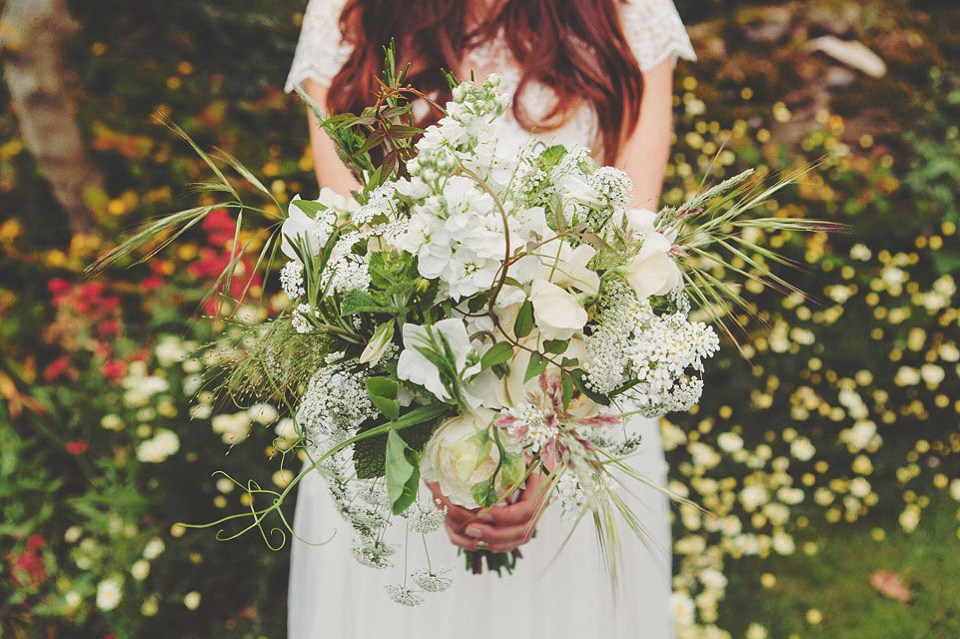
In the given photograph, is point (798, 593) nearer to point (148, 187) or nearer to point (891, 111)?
point (891, 111)

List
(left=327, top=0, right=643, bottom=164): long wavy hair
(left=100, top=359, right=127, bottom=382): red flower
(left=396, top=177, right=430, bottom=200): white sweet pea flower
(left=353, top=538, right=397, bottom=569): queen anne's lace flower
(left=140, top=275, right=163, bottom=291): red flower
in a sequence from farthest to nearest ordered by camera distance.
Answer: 1. (left=140, top=275, right=163, bottom=291): red flower
2. (left=100, top=359, right=127, bottom=382): red flower
3. (left=327, top=0, right=643, bottom=164): long wavy hair
4. (left=353, top=538, right=397, bottom=569): queen anne's lace flower
5. (left=396, top=177, right=430, bottom=200): white sweet pea flower

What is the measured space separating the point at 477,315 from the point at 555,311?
0.11 meters

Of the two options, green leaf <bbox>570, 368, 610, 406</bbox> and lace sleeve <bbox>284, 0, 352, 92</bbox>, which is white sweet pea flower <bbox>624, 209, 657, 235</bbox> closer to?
green leaf <bbox>570, 368, 610, 406</bbox>

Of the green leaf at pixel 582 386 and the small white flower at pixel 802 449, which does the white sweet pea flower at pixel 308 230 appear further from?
the small white flower at pixel 802 449

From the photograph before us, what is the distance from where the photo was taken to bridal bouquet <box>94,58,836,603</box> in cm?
87

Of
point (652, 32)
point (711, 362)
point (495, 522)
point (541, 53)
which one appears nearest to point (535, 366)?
point (495, 522)

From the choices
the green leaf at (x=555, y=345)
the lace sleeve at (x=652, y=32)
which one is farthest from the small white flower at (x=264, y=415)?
the lace sleeve at (x=652, y=32)

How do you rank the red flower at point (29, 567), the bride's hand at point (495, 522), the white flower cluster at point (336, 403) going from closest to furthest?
the white flower cluster at point (336, 403), the bride's hand at point (495, 522), the red flower at point (29, 567)

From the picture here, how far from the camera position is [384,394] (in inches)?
36.2

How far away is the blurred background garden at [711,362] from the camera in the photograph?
7.45ft

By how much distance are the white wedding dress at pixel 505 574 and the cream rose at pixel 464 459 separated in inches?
23.8

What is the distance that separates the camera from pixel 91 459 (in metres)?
2.36

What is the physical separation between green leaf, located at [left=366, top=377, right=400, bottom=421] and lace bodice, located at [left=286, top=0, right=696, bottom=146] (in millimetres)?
1037

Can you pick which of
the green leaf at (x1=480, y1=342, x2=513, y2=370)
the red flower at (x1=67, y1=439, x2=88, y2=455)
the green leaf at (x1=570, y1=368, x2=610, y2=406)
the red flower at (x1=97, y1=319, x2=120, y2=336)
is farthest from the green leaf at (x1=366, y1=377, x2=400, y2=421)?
the red flower at (x1=97, y1=319, x2=120, y2=336)
